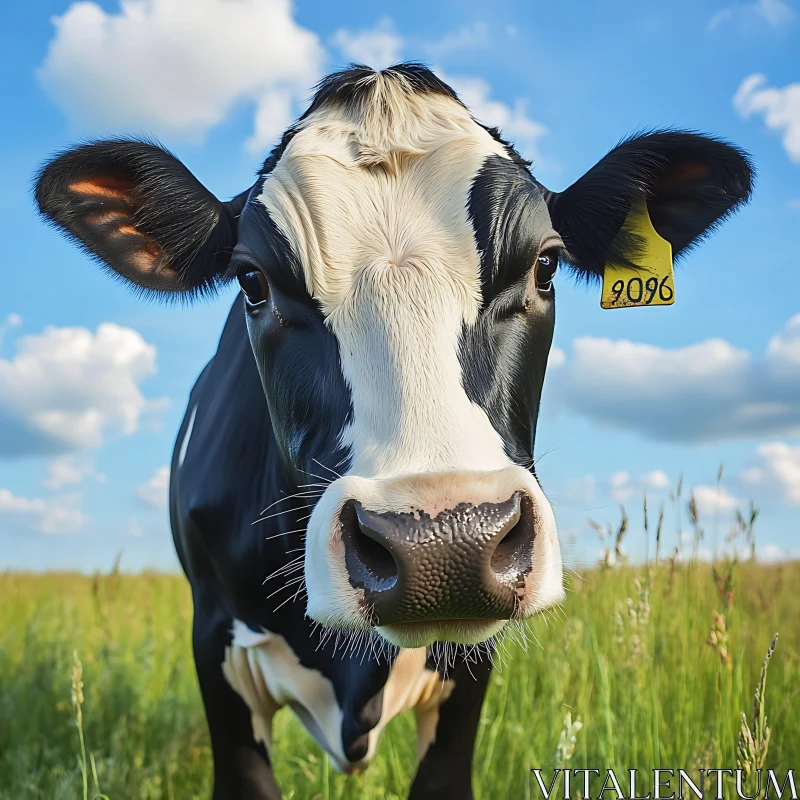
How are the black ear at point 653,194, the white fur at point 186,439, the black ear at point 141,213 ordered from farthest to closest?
the white fur at point 186,439 → the black ear at point 653,194 → the black ear at point 141,213

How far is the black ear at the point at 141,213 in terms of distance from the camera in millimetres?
3340

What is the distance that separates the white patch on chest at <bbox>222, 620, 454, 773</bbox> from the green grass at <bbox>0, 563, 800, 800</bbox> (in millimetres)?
256

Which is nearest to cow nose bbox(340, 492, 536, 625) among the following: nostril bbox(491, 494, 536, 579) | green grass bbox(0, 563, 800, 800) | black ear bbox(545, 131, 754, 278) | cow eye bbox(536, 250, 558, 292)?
nostril bbox(491, 494, 536, 579)

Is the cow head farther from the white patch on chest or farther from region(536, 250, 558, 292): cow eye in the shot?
the white patch on chest

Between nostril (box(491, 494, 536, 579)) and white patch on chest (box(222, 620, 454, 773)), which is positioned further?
white patch on chest (box(222, 620, 454, 773))

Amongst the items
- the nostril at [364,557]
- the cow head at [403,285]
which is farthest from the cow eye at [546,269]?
the nostril at [364,557]

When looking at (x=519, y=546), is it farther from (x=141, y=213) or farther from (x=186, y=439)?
(x=186, y=439)

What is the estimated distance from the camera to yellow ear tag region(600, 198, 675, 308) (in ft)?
12.2

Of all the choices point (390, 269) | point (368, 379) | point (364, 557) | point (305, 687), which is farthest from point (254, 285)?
point (305, 687)

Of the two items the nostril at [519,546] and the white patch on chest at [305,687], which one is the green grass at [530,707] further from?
the nostril at [519,546]

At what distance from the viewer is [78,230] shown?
3.46 m

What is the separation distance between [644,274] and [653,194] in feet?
1.15

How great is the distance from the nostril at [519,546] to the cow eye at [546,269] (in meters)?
1.09

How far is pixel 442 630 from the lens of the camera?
2.07m
